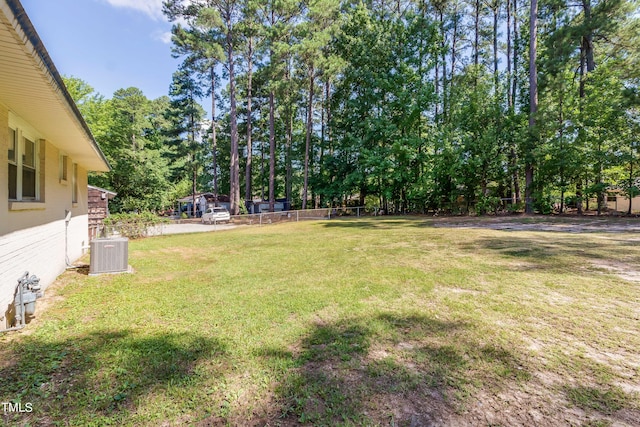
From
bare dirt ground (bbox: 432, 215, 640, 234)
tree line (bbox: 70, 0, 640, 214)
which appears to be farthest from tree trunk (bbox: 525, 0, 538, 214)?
bare dirt ground (bbox: 432, 215, 640, 234)

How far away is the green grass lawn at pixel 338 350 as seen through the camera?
2076 mm

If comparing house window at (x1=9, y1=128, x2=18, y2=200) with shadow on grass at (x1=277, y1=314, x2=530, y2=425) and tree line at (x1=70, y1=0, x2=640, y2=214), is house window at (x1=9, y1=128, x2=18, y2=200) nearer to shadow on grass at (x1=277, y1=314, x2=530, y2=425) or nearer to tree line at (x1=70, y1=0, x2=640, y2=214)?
shadow on grass at (x1=277, y1=314, x2=530, y2=425)

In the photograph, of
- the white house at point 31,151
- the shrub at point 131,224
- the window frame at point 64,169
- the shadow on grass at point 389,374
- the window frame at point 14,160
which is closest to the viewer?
the shadow on grass at point 389,374

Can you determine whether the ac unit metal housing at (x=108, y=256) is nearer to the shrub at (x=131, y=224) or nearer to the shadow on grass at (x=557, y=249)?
the shrub at (x=131, y=224)

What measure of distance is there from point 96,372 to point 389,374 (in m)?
2.59

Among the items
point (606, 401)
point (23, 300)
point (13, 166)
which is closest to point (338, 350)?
point (606, 401)

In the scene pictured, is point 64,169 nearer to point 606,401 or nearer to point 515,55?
point 606,401

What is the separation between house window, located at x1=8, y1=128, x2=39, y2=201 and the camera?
13.1 feet

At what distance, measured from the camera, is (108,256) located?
6078 mm

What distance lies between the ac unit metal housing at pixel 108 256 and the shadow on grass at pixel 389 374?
16.7ft

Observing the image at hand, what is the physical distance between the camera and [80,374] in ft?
8.33

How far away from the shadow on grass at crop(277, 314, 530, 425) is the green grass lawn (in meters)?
0.01

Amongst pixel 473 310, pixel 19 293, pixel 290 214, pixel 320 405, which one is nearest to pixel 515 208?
pixel 290 214

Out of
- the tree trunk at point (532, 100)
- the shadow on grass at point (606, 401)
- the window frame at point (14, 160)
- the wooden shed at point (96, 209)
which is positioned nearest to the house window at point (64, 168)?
the window frame at point (14, 160)
